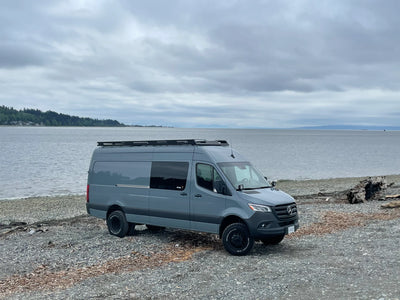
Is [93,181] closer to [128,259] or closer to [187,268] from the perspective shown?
[128,259]

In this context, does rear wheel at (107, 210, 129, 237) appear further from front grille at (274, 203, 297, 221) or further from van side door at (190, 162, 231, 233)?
front grille at (274, 203, 297, 221)

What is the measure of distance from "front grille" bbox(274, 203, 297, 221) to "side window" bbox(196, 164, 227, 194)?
4.66 ft

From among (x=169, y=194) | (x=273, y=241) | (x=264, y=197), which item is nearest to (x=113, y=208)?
(x=169, y=194)

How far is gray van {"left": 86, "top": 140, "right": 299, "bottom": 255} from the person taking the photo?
1100 cm

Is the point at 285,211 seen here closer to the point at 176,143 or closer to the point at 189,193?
the point at 189,193

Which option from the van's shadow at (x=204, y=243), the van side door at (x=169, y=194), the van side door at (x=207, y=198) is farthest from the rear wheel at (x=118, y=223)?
the van side door at (x=207, y=198)

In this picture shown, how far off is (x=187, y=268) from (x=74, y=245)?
466 centimetres

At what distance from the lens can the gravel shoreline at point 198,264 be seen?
27.6 feet

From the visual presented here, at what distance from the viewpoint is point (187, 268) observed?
398 inches

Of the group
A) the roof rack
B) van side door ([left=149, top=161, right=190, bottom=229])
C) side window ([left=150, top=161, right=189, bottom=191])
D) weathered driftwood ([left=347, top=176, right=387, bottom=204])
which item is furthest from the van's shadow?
weathered driftwood ([left=347, top=176, right=387, bottom=204])

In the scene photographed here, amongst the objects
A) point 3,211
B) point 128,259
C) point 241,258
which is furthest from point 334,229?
point 3,211

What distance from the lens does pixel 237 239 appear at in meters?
11.1

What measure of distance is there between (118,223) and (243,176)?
4.57 m

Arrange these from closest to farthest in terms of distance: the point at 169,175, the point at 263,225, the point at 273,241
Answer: the point at 263,225 → the point at 273,241 → the point at 169,175
